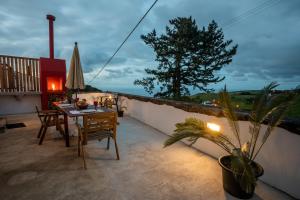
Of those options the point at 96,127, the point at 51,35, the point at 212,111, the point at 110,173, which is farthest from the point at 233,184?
the point at 51,35

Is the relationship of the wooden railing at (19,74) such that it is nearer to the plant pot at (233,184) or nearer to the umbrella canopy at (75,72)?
the umbrella canopy at (75,72)

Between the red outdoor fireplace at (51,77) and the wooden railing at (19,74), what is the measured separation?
1.43ft

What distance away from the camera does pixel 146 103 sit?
6.00 meters

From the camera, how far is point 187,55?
12.1 metres

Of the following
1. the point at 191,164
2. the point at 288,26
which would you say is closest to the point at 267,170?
the point at 191,164

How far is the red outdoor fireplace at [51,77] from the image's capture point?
7410mm

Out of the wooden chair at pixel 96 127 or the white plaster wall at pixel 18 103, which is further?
the white plaster wall at pixel 18 103

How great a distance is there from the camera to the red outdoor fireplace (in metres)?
7.41

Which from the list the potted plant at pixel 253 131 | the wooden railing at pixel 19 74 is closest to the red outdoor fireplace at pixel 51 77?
the wooden railing at pixel 19 74

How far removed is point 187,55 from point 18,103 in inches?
388

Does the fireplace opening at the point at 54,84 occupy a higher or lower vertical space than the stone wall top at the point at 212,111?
higher

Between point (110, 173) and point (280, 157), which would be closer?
point (280, 157)

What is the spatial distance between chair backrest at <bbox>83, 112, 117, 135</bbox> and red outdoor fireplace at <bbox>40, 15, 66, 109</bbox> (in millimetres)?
5059

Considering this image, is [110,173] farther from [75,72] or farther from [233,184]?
[75,72]
